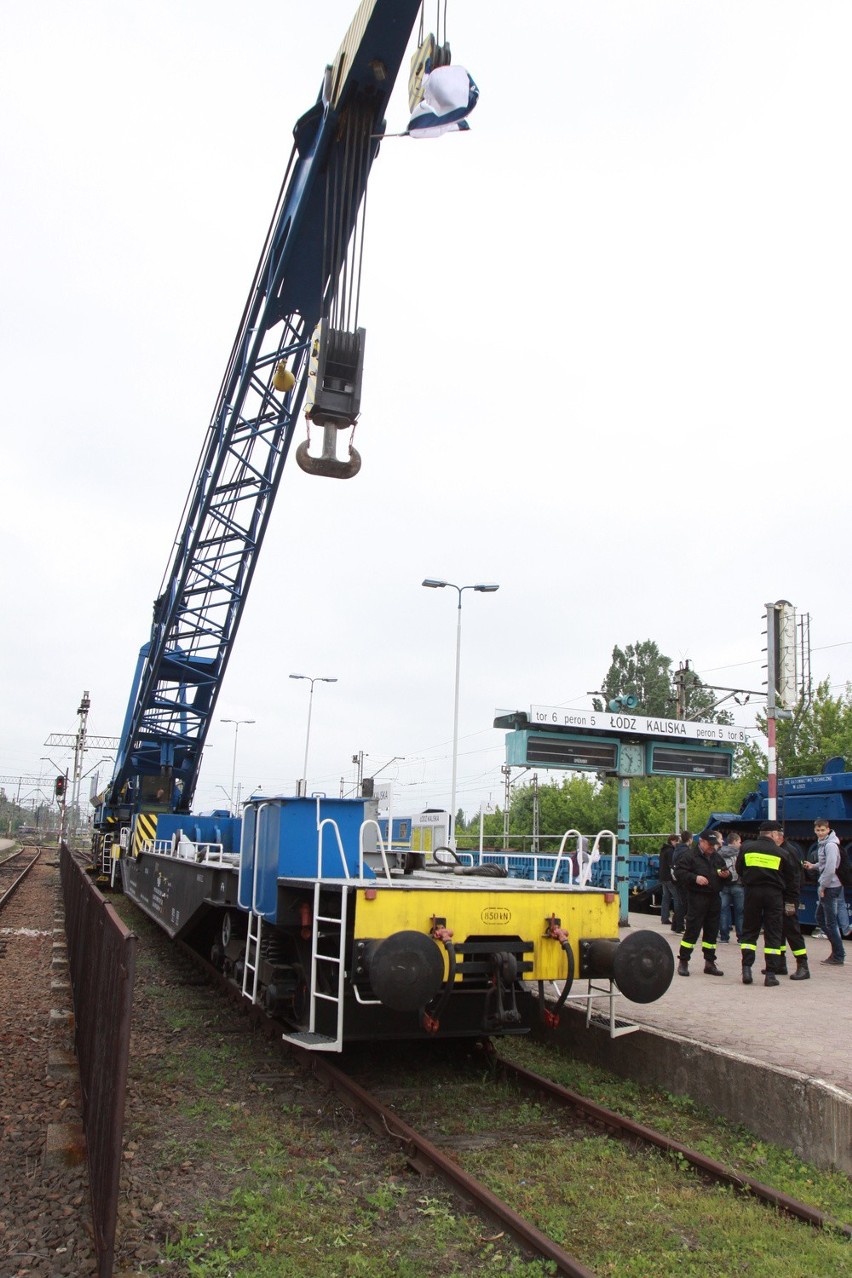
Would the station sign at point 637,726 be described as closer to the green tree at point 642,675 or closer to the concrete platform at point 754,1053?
the concrete platform at point 754,1053

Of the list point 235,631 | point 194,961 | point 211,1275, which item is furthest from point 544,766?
point 211,1275

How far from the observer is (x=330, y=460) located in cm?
968

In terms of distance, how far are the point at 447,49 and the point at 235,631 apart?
37.9ft

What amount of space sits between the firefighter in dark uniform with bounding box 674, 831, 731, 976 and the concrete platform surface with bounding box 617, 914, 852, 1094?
244 millimetres

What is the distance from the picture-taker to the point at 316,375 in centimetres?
959

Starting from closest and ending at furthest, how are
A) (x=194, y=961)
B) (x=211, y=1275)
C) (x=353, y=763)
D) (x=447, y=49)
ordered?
(x=211, y=1275), (x=447, y=49), (x=194, y=961), (x=353, y=763)

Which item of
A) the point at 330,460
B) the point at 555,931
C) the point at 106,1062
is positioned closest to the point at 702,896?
the point at 555,931

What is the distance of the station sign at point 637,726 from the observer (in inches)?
A: 560

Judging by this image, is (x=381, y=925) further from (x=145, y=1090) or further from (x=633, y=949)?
(x=145, y=1090)

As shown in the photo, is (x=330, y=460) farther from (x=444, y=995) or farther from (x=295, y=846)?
(x=444, y=995)

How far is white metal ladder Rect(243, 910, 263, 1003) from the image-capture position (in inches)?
255

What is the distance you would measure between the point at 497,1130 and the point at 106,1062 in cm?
248

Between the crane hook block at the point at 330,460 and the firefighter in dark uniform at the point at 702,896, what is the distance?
529cm

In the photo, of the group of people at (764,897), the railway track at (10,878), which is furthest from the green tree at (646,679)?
the group of people at (764,897)
